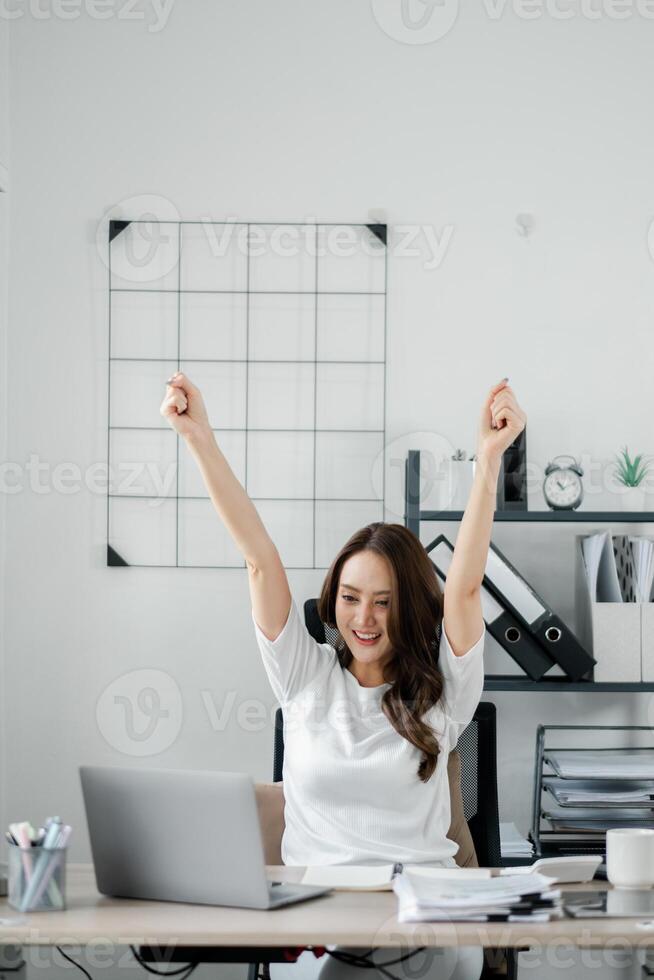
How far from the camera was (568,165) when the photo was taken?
2.70 meters

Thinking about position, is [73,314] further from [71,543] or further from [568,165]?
[568,165]

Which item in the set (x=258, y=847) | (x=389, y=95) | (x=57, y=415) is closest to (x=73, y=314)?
(x=57, y=415)

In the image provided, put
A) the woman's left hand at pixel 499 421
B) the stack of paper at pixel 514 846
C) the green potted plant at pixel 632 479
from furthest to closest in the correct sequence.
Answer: the green potted plant at pixel 632 479 → the stack of paper at pixel 514 846 → the woman's left hand at pixel 499 421

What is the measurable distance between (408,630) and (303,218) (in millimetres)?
1192

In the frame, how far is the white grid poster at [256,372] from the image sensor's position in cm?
268

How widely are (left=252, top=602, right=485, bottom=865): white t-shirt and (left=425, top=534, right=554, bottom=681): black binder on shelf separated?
18.0 inches

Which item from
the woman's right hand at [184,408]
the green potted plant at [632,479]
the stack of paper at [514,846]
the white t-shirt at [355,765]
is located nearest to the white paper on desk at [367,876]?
the white t-shirt at [355,765]

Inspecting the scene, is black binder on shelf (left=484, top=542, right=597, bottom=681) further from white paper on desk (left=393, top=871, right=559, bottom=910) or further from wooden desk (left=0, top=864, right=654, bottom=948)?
wooden desk (left=0, top=864, right=654, bottom=948)

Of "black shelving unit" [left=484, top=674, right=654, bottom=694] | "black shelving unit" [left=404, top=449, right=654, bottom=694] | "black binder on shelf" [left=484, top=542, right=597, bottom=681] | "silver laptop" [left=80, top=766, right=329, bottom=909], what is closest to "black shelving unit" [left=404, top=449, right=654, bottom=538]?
"black shelving unit" [left=404, top=449, right=654, bottom=694]

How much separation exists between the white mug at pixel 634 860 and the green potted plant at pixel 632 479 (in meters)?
1.23

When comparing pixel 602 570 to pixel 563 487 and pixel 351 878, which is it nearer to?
pixel 563 487

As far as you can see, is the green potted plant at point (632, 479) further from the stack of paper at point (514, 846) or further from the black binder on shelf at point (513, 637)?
the stack of paper at point (514, 846)

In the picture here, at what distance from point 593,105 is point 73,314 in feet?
4.55

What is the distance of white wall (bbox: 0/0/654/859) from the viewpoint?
8.77 feet
